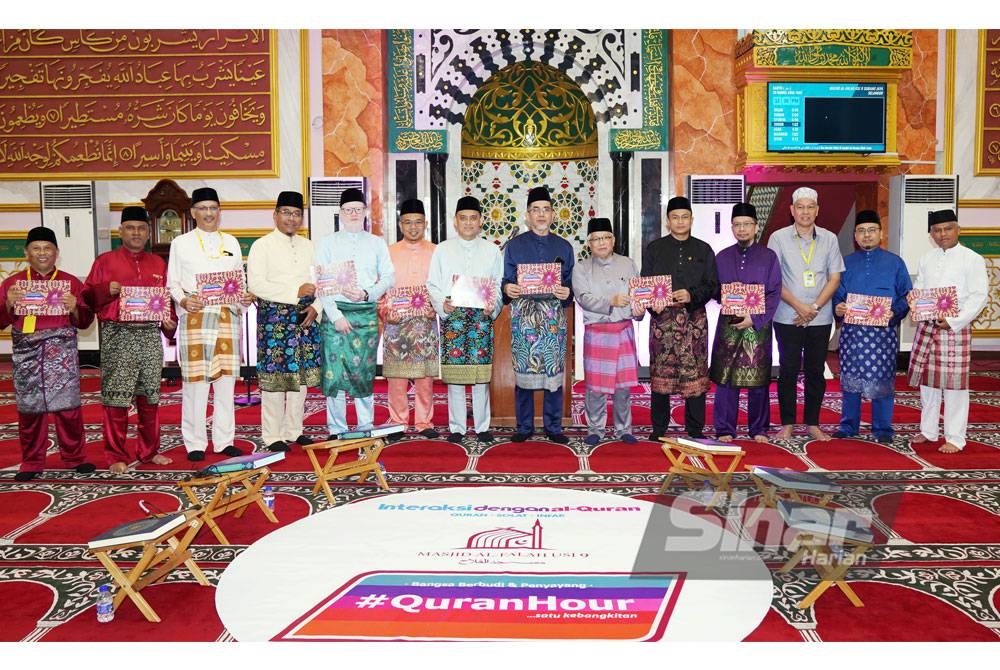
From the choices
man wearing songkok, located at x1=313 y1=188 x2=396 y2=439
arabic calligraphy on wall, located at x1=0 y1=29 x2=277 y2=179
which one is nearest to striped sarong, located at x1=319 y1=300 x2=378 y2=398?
man wearing songkok, located at x1=313 y1=188 x2=396 y2=439

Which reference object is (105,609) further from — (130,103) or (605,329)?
(130,103)

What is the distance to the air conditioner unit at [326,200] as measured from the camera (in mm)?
7590

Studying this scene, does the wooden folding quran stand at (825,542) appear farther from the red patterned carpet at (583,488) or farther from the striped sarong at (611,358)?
the striped sarong at (611,358)

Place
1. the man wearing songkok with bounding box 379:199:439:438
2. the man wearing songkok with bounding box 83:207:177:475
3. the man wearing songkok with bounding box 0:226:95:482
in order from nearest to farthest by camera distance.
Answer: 1. the man wearing songkok with bounding box 0:226:95:482
2. the man wearing songkok with bounding box 83:207:177:475
3. the man wearing songkok with bounding box 379:199:439:438

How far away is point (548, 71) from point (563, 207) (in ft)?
4.87

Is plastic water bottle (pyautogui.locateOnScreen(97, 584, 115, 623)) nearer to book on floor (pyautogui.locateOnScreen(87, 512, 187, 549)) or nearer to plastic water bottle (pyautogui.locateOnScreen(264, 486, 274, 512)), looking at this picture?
book on floor (pyautogui.locateOnScreen(87, 512, 187, 549))

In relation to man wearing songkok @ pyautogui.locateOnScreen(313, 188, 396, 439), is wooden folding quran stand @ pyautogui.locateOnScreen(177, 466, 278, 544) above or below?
below

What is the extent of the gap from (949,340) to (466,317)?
9.71 feet

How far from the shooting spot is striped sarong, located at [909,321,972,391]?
4520 mm

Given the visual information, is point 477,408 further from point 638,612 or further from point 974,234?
point 974,234

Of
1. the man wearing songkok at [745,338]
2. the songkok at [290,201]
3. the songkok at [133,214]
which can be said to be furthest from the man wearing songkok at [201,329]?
the man wearing songkok at [745,338]

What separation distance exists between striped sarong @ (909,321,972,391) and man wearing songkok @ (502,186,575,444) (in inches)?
87.1

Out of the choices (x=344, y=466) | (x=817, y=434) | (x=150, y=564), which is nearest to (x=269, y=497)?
(x=344, y=466)

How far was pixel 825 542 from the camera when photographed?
2.66m
